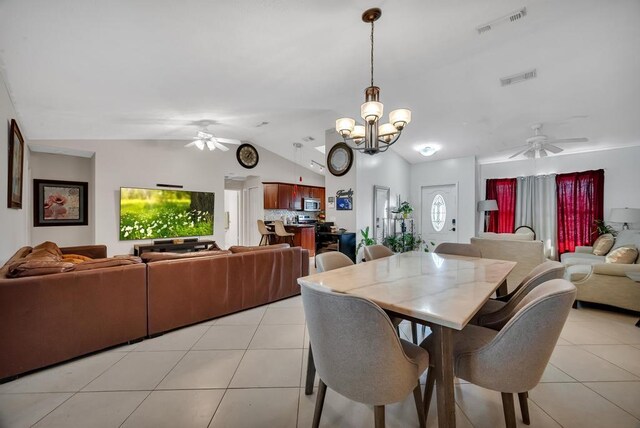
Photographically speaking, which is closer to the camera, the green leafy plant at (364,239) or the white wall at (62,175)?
the white wall at (62,175)

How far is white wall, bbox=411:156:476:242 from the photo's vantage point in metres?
5.87

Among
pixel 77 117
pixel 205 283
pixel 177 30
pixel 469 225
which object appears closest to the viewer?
pixel 177 30

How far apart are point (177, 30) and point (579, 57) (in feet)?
13.1

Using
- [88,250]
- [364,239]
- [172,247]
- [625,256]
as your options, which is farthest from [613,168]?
[88,250]

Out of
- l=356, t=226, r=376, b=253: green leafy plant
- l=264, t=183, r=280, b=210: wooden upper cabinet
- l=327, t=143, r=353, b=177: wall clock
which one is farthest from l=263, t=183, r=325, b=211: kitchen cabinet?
l=356, t=226, r=376, b=253: green leafy plant

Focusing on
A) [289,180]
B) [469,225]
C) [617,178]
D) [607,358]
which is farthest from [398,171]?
[607,358]

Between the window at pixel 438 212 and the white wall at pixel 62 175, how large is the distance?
7.36 metres

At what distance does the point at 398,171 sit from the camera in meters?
6.21

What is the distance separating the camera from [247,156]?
Result: 678cm

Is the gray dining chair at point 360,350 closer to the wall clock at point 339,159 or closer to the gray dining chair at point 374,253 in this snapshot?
the gray dining chair at point 374,253

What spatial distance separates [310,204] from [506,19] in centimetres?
626

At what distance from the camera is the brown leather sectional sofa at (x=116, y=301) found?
5.87ft

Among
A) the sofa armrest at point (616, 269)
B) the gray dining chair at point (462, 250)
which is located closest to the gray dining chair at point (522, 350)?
the gray dining chair at point (462, 250)

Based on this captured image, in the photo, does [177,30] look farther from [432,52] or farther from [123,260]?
[432,52]
